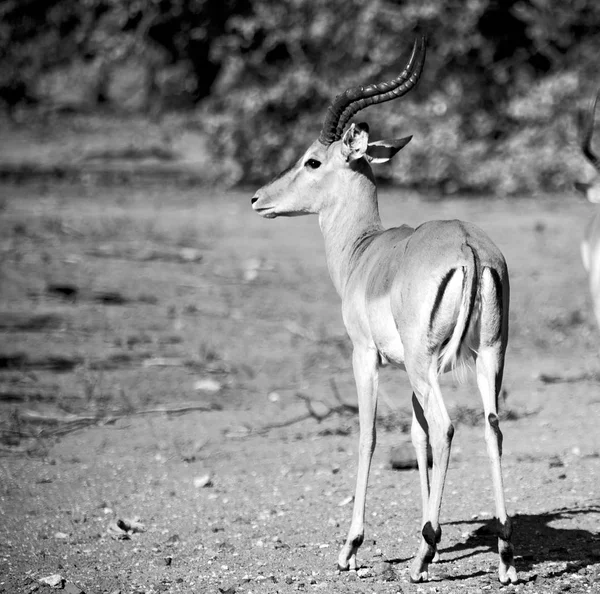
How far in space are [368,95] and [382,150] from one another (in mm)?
421

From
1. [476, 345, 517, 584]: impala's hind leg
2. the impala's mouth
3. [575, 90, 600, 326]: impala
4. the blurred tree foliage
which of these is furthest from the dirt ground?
the blurred tree foliage

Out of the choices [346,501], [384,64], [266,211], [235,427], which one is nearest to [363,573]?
[346,501]

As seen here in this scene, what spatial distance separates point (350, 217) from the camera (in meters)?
5.38

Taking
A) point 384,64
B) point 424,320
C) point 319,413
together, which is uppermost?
point 384,64

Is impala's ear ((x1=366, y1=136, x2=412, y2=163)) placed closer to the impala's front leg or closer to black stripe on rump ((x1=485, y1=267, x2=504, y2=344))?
the impala's front leg

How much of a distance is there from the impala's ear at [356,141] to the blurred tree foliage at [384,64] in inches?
423

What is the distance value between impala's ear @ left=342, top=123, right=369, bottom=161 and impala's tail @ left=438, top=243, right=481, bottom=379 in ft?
3.91

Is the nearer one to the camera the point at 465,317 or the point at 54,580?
the point at 465,317

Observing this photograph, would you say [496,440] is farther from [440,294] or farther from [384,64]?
[384,64]

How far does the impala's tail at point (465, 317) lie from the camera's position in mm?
4172

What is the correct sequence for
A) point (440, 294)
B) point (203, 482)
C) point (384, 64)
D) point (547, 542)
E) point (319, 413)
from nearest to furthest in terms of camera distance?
point (440, 294) → point (547, 542) → point (203, 482) → point (319, 413) → point (384, 64)

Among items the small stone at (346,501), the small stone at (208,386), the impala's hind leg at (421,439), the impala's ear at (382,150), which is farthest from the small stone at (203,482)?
the impala's ear at (382,150)

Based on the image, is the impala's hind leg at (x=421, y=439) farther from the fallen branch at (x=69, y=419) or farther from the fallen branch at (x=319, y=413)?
the fallen branch at (x=69, y=419)

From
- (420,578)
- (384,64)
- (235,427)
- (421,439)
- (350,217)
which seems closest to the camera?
(420,578)
